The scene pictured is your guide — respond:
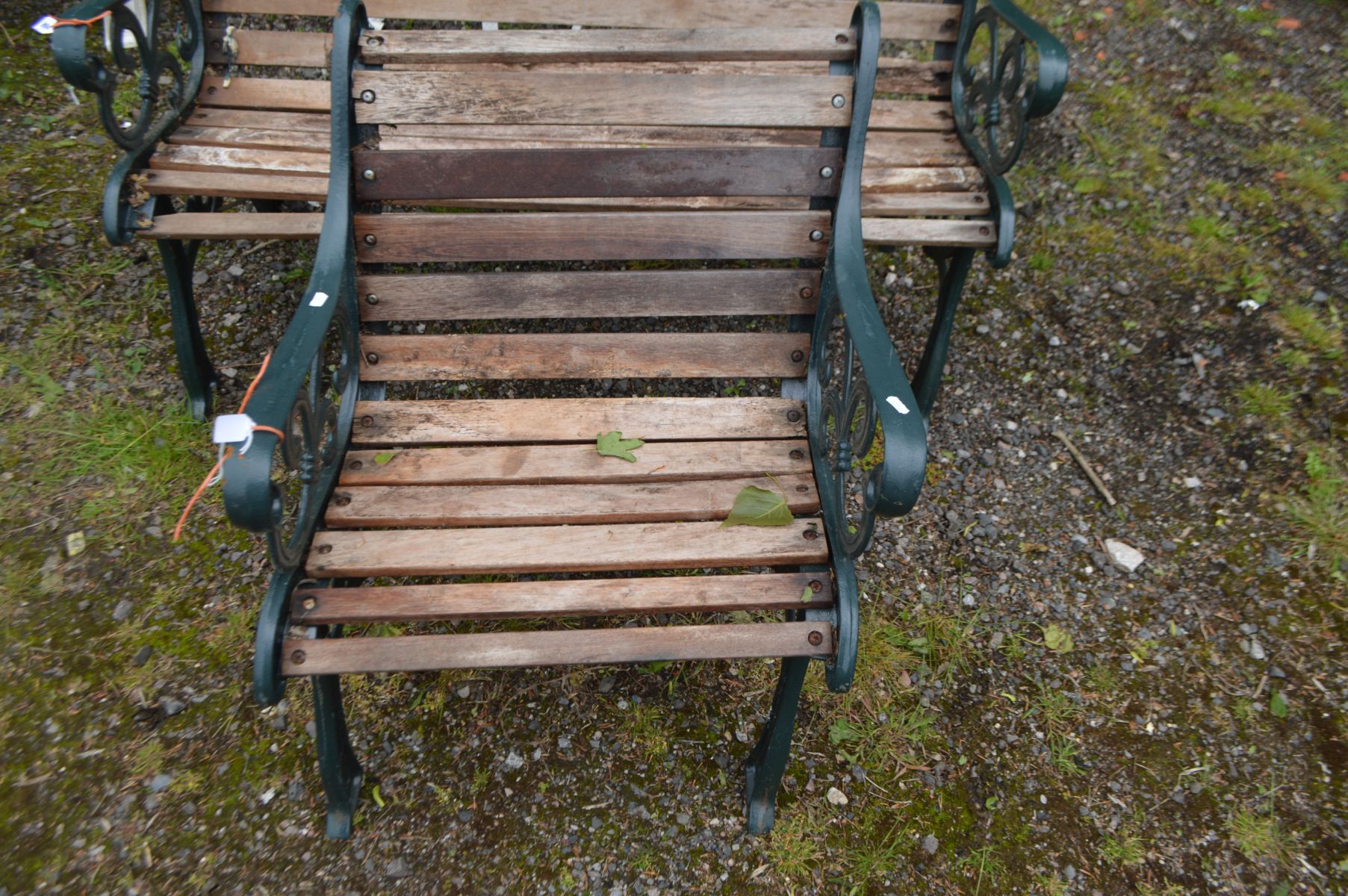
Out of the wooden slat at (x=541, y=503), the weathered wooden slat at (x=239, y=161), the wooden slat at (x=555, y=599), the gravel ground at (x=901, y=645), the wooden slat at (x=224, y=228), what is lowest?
the gravel ground at (x=901, y=645)

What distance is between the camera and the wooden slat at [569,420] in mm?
2170

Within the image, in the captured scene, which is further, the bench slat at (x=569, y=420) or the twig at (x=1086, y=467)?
the twig at (x=1086, y=467)

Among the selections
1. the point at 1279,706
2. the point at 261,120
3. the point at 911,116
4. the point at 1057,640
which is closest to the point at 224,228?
the point at 261,120

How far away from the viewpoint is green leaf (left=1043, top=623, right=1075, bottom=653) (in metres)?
2.68

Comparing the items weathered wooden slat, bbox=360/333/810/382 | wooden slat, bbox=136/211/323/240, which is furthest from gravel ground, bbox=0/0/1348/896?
weathered wooden slat, bbox=360/333/810/382

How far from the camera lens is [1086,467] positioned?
10.1 ft

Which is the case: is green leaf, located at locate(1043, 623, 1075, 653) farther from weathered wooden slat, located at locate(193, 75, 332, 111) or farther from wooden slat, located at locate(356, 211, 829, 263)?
weathered wooden slat, located at locate(193, 75, 332, 111)

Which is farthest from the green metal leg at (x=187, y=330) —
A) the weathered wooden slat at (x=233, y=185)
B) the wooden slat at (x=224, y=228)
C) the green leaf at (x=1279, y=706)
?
the green leaf at (x=1279, y=706)

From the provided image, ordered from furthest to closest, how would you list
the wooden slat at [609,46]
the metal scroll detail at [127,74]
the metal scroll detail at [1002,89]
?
the metal scroll detail at [1002,89]
the metal scroll detail at [127,74]
the wooden slat at [609,46]

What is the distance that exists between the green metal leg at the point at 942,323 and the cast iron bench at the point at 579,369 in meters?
0.74

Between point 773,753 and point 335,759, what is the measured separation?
103cm

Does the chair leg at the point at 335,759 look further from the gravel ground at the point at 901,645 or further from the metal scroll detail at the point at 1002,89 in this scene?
the metal scroll detail at the point at 1002,89

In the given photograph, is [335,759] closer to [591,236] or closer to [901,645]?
[591,236]

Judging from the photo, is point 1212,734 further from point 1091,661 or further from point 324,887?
point 324,887
